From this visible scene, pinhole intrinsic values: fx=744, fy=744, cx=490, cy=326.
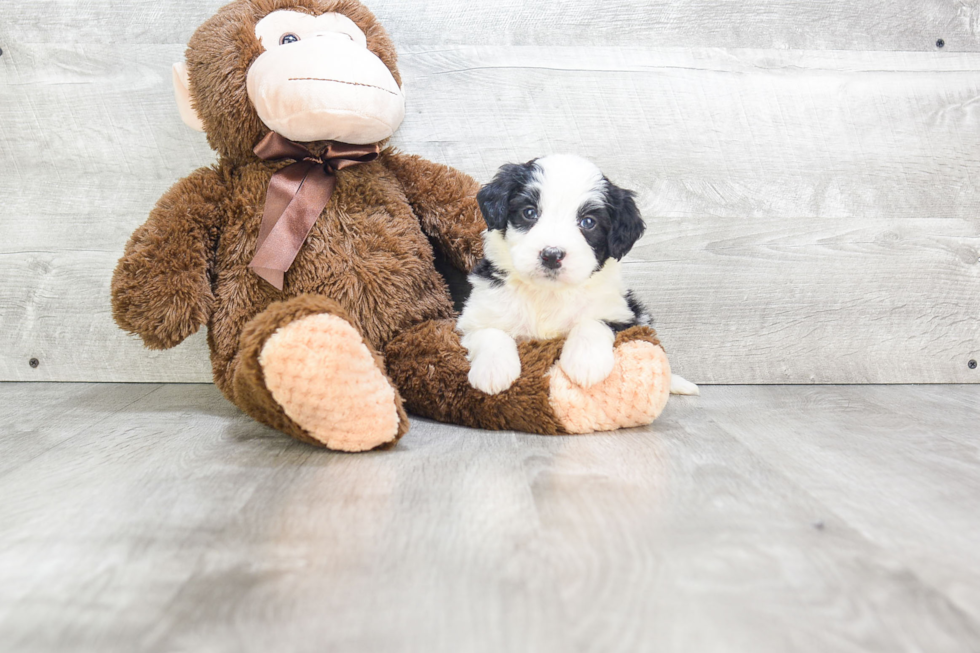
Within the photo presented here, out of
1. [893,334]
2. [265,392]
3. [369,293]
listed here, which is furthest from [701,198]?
[265,392]

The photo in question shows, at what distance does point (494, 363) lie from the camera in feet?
4.42

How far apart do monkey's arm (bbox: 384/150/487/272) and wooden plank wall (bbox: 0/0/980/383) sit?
0.19m

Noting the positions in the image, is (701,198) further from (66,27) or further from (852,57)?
(66,27)

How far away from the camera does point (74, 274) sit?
1890 mm

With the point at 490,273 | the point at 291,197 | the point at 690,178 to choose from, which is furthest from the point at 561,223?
the point at 690,178

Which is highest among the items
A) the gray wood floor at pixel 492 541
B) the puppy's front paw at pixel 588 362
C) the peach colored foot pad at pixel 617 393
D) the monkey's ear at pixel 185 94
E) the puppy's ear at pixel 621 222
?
the monkey's ear at pixel 185 94

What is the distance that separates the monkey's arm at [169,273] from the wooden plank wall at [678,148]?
0.41 metres

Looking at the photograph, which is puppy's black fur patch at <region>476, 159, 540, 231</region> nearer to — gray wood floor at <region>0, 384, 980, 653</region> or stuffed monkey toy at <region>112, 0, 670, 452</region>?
stuffed monkey toy at <region>112, 0, 670, 452</region>

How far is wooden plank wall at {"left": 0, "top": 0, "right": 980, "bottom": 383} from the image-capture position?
6.02 ft

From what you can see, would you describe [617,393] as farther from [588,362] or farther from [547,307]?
[547,307]

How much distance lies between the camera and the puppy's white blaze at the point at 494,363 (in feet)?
4.42

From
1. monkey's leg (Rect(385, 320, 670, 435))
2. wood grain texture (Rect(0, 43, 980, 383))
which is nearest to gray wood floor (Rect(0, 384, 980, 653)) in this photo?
monkey's leg (Rect(385, 320, 670, 435))

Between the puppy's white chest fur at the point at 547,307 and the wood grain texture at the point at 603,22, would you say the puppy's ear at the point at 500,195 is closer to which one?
the puppy's white chest fur at the point at 547,307

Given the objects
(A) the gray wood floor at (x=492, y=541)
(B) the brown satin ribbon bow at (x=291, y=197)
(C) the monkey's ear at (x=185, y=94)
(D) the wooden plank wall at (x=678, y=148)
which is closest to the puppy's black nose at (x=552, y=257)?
(A) the gray wood floor at (x=492, y=541)
